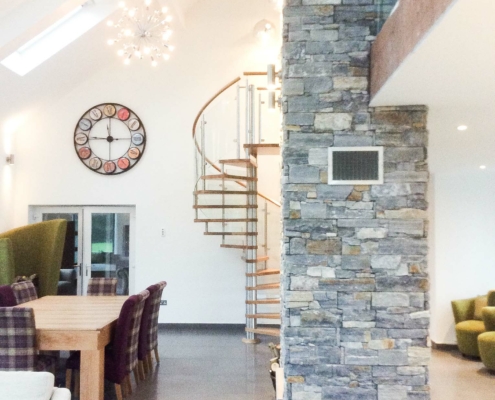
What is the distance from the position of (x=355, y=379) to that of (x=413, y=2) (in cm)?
274

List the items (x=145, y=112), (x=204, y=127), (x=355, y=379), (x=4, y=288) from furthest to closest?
(x=145, y=112)
(x=204, y=127)
(x=4, y=288)
(x=355, y=379)

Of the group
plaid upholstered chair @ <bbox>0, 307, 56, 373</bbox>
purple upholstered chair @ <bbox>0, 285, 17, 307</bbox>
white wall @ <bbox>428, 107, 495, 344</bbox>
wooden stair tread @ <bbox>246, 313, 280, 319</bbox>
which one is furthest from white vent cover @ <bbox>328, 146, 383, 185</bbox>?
purple upholstered chair @ <bbox>0, 285, 17, 307</bbox>

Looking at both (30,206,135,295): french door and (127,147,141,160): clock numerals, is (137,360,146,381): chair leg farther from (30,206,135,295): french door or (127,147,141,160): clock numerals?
(127,147,141,160): clock numerals

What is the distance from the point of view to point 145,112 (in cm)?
828

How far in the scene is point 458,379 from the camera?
572 cm

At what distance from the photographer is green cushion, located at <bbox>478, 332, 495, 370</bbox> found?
5.87 meters

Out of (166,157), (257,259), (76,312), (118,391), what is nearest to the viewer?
(118,391)

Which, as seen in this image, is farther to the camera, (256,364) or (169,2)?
(169,2)

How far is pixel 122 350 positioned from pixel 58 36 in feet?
15.2

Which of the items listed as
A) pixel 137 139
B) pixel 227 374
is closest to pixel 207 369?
pixel 227 374

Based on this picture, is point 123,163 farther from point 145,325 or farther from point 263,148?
point 145,325

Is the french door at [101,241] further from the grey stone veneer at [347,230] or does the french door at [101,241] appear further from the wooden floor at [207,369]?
the grey stone veneer at [347,230]

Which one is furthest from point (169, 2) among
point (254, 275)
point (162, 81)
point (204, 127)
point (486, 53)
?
point (486, 53)

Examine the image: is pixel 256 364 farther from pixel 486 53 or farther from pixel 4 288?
pixel 486 53
